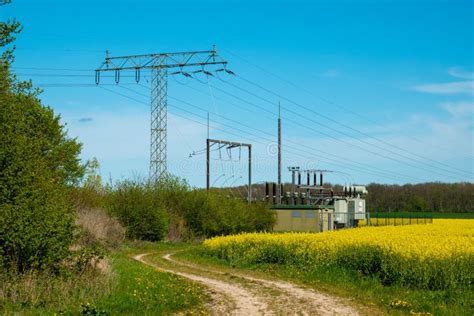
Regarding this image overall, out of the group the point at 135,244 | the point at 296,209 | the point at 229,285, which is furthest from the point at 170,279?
the point at 296,209

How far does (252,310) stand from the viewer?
1589 centimetres

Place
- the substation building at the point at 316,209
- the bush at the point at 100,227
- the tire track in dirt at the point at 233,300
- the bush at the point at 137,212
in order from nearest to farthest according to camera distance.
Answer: the tire track in dirt at the point at 233,300 → the bush at the point at 100,227 → the bush at the point at 137,212 → the substation building at the point at 316,209

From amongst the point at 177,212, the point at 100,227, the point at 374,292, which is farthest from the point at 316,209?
the point at 374,292

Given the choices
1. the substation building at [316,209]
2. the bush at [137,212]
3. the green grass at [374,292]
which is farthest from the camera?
the substation building at [316,209]

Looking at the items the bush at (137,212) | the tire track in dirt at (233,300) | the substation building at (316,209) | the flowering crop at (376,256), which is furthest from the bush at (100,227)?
the substation building at (316,209)

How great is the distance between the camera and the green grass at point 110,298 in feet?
50.2

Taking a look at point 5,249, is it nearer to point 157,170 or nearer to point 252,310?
point 252,310

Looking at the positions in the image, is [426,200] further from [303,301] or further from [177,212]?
[303,301]

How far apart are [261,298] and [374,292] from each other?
149 inches

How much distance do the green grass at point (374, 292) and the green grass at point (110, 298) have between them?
4391 mm

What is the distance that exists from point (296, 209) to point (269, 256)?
33777mm

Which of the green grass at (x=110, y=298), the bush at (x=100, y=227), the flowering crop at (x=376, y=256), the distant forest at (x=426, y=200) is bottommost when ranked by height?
the green grass at (x=110, y=298)

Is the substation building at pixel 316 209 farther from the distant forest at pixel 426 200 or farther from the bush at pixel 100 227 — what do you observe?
the distant forest at pixel 426 200

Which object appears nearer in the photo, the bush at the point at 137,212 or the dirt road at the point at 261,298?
the dirt road at the point at 261,298
